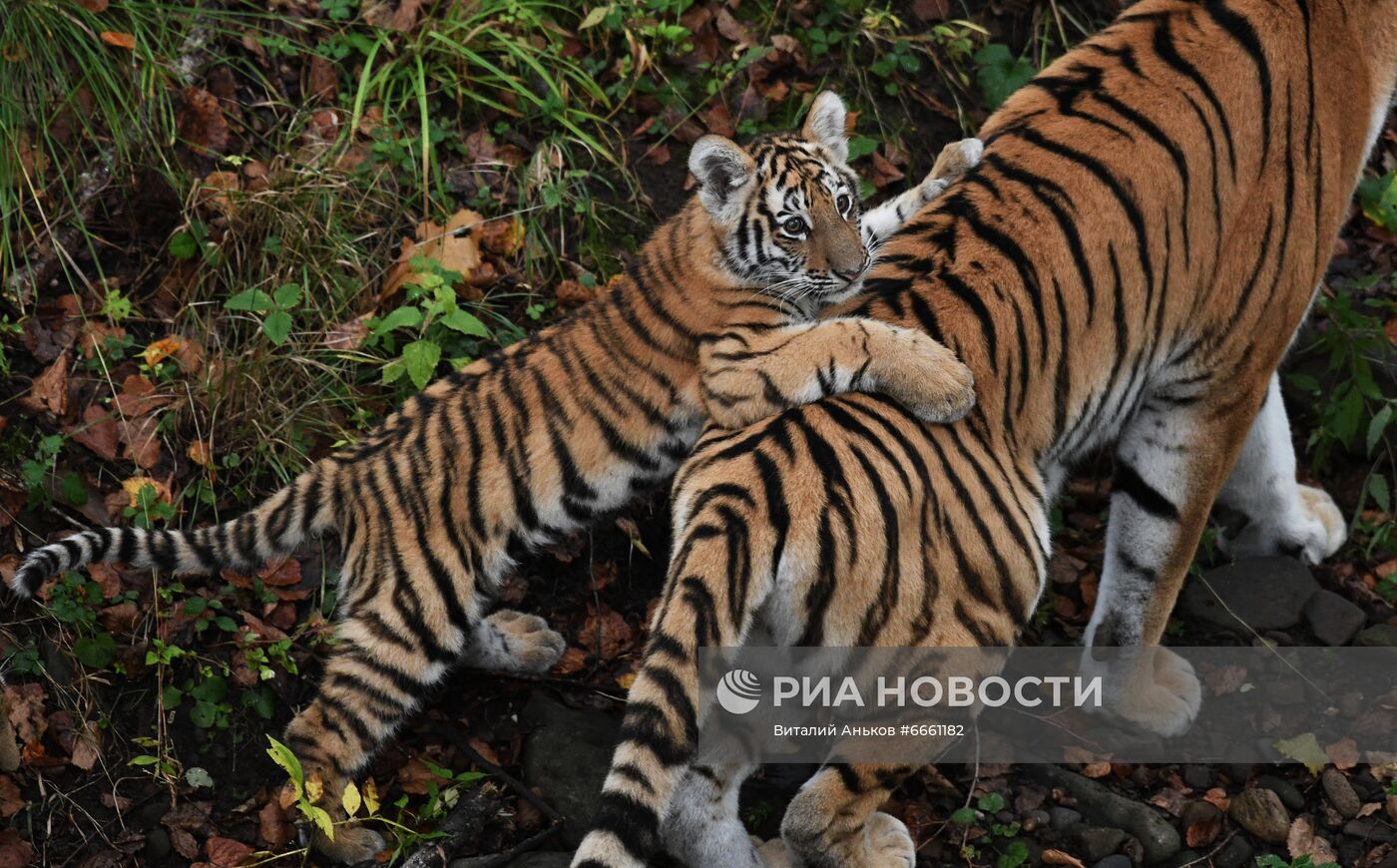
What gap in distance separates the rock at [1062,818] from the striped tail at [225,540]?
2.30 meters

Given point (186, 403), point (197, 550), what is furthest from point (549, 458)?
point (186, 403)

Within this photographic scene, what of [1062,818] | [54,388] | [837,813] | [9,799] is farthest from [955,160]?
[9,799]

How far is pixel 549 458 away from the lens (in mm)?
4387

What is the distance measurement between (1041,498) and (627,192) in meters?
2.53

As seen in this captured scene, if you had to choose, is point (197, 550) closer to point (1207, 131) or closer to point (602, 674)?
point (602, 674)

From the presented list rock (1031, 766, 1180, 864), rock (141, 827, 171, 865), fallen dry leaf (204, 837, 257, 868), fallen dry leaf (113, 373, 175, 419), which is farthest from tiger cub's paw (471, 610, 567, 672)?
rock (1031, 766, 1180, 864)

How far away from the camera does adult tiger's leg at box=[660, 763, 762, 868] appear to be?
12.4 ft

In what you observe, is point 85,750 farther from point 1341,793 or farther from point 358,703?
point 1341,793

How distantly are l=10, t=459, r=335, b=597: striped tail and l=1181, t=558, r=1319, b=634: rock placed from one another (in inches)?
113

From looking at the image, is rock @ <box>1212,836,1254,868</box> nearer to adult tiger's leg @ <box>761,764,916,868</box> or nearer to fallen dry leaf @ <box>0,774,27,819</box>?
adult tiger's leg @ <box>761,764,916,868</box>

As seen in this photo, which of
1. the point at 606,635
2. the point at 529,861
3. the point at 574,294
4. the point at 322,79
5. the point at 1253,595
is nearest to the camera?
the point at 529,861

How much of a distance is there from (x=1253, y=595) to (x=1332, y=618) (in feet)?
0.83

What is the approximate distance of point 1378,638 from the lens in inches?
186

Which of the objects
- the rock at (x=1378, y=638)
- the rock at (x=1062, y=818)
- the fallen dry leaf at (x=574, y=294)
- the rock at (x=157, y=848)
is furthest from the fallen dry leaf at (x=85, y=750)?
the rock at (x=1378, y=638)
